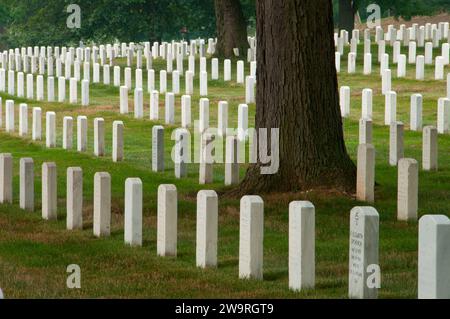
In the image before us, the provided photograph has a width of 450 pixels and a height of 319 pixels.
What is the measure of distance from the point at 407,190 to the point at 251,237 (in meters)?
3.62

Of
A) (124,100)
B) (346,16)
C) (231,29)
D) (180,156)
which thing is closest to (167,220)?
(180,156)

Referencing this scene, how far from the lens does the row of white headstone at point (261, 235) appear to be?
8.83m

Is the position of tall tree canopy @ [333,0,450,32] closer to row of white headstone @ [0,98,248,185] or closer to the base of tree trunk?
row of white headstone @ [0,98,248,185]

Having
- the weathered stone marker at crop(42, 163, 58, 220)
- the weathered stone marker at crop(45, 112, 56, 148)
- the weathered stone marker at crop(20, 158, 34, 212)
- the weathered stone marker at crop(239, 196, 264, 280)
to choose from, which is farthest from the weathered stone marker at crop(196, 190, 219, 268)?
the weathered stone marker at crop(45, 112, 56, 148)

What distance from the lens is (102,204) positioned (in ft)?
45.3

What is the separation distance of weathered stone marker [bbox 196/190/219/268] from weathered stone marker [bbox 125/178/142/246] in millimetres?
1078

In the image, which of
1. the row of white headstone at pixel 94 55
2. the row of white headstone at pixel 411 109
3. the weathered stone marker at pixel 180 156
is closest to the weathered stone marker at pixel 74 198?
the weathered stone marker at pixel 180 156

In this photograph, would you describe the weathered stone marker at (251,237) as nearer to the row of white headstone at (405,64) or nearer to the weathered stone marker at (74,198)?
the weathered stone marker at (74,198)

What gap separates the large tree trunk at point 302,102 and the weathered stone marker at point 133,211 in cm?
327

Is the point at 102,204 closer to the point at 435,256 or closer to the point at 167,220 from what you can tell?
the point at 167,220

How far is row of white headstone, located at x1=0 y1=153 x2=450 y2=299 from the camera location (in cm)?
883
